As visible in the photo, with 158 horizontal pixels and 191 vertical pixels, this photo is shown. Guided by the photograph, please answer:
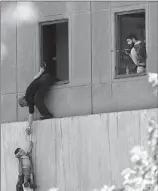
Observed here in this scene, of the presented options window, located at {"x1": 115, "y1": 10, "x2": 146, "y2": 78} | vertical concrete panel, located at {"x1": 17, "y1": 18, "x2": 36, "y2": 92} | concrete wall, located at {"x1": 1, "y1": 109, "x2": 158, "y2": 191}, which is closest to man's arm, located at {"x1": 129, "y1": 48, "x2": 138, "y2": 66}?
window, located at {"x1": 115, "y1": 10, "x2": 146, "y2": 78}

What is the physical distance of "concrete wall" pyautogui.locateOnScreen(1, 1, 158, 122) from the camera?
31938 mm

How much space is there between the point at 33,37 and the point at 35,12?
0.59m

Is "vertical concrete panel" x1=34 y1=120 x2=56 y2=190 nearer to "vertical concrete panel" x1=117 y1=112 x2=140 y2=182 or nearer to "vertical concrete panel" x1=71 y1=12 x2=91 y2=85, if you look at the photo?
"vertical concrete panel" x1=71 y1=12 x2=91 y2=85

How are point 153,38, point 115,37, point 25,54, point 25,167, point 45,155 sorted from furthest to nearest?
1. point 25,54
2. point 25,167
3. point 45,155
4. point 115,37
5. point 153,38

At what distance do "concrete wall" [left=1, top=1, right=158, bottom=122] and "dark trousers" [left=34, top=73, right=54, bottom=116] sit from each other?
0.48ft

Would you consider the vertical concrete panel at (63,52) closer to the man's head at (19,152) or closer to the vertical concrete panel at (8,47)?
the vertical concrete panel at (8,47)

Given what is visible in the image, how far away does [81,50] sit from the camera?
3316 centimetres

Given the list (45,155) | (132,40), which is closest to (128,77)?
(132,40)

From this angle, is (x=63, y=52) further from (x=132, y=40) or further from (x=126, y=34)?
(x=132, y=40)

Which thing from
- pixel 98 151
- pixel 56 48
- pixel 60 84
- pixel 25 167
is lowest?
pixel 25 167

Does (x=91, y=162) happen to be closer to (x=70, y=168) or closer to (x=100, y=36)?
(x=70, y=168)

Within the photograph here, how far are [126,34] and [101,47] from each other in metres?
0.74

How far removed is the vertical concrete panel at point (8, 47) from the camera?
3488 centimetres

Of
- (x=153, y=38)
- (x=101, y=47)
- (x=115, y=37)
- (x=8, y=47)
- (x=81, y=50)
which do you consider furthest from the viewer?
(x=8, y=47)
